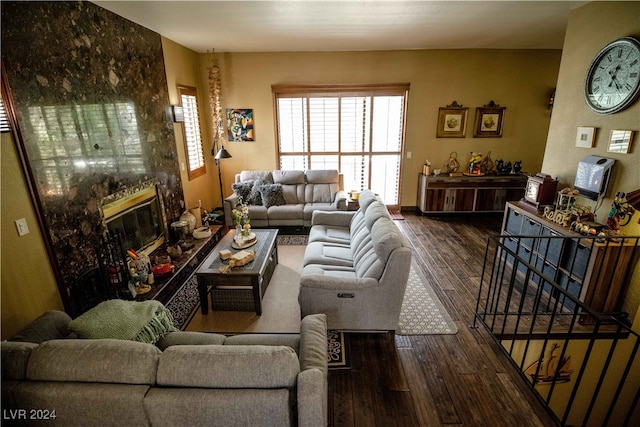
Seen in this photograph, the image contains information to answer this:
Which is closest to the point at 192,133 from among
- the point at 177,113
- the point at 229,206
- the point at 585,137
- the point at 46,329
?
the point at 177,113

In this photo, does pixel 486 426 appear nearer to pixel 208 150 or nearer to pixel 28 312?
pixel 28 312

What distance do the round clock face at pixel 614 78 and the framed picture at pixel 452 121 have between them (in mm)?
2541

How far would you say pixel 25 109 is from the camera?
2.36 metres

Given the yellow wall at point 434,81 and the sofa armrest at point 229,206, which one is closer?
the sofa armrest at point 229,206

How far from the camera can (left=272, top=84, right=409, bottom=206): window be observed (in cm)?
573

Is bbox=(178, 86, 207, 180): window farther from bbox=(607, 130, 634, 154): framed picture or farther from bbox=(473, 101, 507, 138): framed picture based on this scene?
bbox=(607, 130, 634, 154): framed picture

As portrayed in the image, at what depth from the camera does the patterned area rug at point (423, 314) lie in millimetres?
2885

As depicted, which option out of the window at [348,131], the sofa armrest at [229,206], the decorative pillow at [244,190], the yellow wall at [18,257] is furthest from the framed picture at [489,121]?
the yellow wall at [18,257]

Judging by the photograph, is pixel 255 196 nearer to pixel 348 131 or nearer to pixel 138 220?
pixel 138 220

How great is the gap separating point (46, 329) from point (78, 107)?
2.05m

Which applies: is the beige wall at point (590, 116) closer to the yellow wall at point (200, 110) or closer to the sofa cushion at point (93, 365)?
the sofa cushion at point (93, 365)

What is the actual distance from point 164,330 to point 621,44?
456cm

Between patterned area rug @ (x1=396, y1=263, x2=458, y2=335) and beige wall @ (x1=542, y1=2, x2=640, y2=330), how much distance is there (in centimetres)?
169

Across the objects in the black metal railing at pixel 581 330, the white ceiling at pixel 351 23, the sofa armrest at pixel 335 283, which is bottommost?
the black metal railing at pixel 581 330
